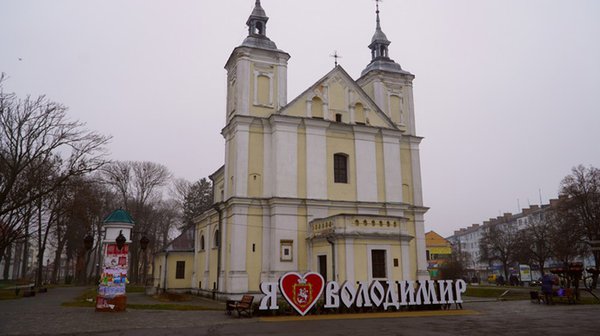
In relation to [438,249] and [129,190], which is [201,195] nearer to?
[129,190]

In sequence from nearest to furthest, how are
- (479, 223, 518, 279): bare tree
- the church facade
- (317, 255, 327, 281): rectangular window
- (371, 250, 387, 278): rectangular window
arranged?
(371, 250, 387, 278): rectangular window, the church facade, (317, 255, 327, 281): rectangular window, (479, 223, 518, 279): bare tree

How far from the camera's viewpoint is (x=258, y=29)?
99.4ft

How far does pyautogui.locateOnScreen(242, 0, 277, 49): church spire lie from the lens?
28.7 m

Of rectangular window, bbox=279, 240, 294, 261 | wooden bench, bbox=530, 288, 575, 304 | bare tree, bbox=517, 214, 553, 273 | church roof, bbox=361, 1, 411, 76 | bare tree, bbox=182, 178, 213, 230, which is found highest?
church roof, bbox=361, 1, 411, 76

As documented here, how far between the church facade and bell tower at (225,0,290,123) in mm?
62

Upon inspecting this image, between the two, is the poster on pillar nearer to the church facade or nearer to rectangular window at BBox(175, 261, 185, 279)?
the church facade

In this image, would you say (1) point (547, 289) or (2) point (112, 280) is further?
(1) point (547, 289)

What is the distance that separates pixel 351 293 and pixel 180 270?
18580mm

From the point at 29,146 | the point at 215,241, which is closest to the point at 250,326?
the point at 215,241

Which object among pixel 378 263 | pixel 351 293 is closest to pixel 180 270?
pixel 378 263

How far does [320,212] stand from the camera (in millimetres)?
26375

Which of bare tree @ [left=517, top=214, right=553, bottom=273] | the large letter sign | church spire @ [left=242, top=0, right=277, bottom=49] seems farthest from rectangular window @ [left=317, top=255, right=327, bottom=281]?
bare tree @ [left=517, top=214, right=553, bottom=273]

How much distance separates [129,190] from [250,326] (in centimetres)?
4194

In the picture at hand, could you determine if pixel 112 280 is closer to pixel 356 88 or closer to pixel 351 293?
pixel 351 293
